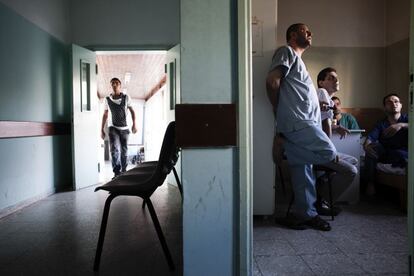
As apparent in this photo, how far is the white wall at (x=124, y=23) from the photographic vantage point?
4895mm

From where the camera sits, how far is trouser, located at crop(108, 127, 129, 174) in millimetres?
5245

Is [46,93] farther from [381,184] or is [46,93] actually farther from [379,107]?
[379,107]

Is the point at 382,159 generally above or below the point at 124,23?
below

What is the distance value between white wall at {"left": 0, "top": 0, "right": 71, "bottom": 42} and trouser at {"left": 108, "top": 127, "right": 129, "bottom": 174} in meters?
1.50

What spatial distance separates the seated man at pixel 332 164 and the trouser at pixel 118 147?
3139mm

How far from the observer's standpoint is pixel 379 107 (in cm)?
514

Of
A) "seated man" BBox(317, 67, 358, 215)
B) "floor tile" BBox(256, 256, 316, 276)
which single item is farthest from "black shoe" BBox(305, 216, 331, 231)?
"floor tile" BBox(256, 256, 316, 276)

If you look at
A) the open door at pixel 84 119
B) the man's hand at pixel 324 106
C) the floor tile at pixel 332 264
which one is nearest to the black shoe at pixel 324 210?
the man's hand at pixel 324 106

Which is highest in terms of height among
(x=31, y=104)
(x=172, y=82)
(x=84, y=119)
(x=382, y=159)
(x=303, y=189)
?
(x=172, y=82)

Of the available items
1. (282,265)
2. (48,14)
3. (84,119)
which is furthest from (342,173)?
(48,14)

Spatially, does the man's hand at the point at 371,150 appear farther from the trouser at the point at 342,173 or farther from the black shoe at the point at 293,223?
the black shoe at the point at 293,223

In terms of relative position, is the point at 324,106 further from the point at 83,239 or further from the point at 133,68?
the point at 133,68

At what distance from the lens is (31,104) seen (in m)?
3.85

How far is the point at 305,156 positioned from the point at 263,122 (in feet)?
1.58
